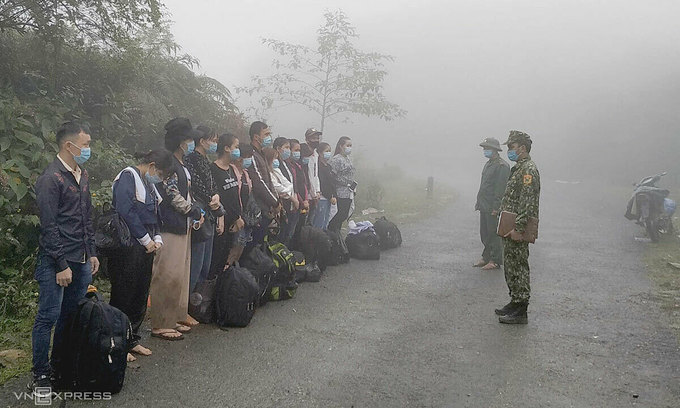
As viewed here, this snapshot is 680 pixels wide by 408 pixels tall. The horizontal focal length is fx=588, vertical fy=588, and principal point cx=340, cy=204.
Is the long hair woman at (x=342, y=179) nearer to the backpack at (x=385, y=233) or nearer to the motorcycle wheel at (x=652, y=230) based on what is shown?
the backpack at (x=385, y=233)

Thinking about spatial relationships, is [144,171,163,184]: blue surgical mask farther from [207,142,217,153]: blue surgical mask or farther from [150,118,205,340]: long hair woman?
[207,142,217,153]: blue surgical mask

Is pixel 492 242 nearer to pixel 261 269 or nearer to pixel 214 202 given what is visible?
pixel 261 269

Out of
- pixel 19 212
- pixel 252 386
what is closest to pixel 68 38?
pixel 19 212

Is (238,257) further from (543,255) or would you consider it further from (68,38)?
(543,255)

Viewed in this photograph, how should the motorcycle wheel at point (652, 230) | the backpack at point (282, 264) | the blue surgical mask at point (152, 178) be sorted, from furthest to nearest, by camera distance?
the motorcycle wheel at point (652, 230) → the backpack at point (282, 264) → the blue surgical mask at point (152, 178)

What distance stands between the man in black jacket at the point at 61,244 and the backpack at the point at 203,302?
1.64m

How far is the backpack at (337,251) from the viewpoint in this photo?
8820mm

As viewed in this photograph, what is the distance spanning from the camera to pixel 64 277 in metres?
3.97

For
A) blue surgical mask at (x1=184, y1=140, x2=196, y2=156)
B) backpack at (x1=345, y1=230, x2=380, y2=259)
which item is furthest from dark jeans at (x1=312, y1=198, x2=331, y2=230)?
blue surgical mask at (x1=184, y1=140, x2=196, y2=156)

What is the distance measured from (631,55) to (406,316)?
2104 inches

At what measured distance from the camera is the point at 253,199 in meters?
6.75

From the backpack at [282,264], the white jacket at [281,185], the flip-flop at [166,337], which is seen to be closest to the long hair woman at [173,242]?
the flip-flop at [166,337]

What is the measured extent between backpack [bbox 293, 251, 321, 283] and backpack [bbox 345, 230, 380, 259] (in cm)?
167

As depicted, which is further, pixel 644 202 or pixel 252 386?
pixel 644 202
